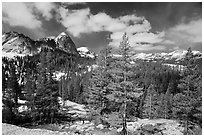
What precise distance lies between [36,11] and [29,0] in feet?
3.61

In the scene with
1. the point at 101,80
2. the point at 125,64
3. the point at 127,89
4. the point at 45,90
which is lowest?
the point at 45,90

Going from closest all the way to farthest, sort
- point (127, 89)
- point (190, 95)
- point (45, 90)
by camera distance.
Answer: point (127, 89), point (190, 95), point (45, 90)

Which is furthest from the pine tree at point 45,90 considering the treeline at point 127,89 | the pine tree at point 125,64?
the pine tree at point 125,64

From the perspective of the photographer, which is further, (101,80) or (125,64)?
(101,80)

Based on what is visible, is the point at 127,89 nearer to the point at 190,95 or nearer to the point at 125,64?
the point at 125,64

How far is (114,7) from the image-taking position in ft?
48.4

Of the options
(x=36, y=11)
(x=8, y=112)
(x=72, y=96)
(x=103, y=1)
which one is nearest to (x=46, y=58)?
(x=8, y=112)

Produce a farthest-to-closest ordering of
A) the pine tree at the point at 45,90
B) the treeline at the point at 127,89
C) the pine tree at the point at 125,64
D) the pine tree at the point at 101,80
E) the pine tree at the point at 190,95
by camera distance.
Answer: the pine tree at the point at 45,90 → the pine tree at the point at 101,80 → the pine tree at the point at 190,95 → the treeline at the point at 127,89 → the pine tree at the point at 125,64

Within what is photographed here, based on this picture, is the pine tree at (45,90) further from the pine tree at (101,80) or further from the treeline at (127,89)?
the pine tree at (101,80)

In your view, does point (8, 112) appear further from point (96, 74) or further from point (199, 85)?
point (199, 85)

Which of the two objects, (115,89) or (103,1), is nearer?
(103,1)

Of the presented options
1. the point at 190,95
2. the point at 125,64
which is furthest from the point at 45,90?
the point at 190,95

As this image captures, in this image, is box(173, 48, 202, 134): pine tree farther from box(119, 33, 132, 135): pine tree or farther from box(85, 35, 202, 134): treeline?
box(119, 33, 132, 135): pine tree

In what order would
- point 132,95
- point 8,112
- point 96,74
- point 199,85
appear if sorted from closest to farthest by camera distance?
point 132,95, point 199,85, point 96,74, point 8,112
